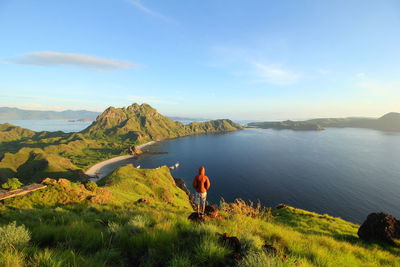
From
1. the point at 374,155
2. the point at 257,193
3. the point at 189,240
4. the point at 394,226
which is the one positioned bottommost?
the point at 257,193

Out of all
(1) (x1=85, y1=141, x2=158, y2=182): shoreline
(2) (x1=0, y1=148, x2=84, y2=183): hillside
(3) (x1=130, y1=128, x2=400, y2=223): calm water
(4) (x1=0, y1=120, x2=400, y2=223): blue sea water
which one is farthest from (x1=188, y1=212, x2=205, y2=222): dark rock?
(1) (x1=85, y1=141, x2=158, y2=182): shoreline

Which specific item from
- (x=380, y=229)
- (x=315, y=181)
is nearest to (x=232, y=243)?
(x=380, y=229)

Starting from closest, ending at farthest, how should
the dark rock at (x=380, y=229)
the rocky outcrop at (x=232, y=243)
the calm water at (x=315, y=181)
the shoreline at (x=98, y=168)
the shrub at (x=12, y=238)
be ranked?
the shrub at (x=12, y=238) → the rocky outcrop at (x=232, y=243) → the dark rock at (x=380, y=229) → the calm water at (x=315, y=181) → the shoreline at (x=98, y=168)

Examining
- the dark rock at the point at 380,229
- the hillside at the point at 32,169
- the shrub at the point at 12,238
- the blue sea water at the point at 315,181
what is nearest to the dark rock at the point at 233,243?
the shrub at the point at 12,238

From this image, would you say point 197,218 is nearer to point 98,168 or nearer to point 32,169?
point 32,169

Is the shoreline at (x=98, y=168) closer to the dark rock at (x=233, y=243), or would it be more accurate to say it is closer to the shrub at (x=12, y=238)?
the shrub at (x=12, y=238)

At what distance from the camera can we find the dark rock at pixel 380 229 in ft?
42.2

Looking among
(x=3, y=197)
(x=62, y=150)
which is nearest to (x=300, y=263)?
(x=3, y=197)

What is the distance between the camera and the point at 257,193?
9362 centimetres

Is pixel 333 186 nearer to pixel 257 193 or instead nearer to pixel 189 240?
pixel 257 193

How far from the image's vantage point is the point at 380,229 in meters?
13.0

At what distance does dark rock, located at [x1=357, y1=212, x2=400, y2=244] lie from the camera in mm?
12859

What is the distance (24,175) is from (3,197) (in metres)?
131

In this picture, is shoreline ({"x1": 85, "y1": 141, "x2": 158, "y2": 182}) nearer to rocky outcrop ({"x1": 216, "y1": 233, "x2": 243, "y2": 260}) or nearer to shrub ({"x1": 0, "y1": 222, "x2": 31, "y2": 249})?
shrub ({"x1": 0, "y1": 222, "x2": 31, "y2": 249})
